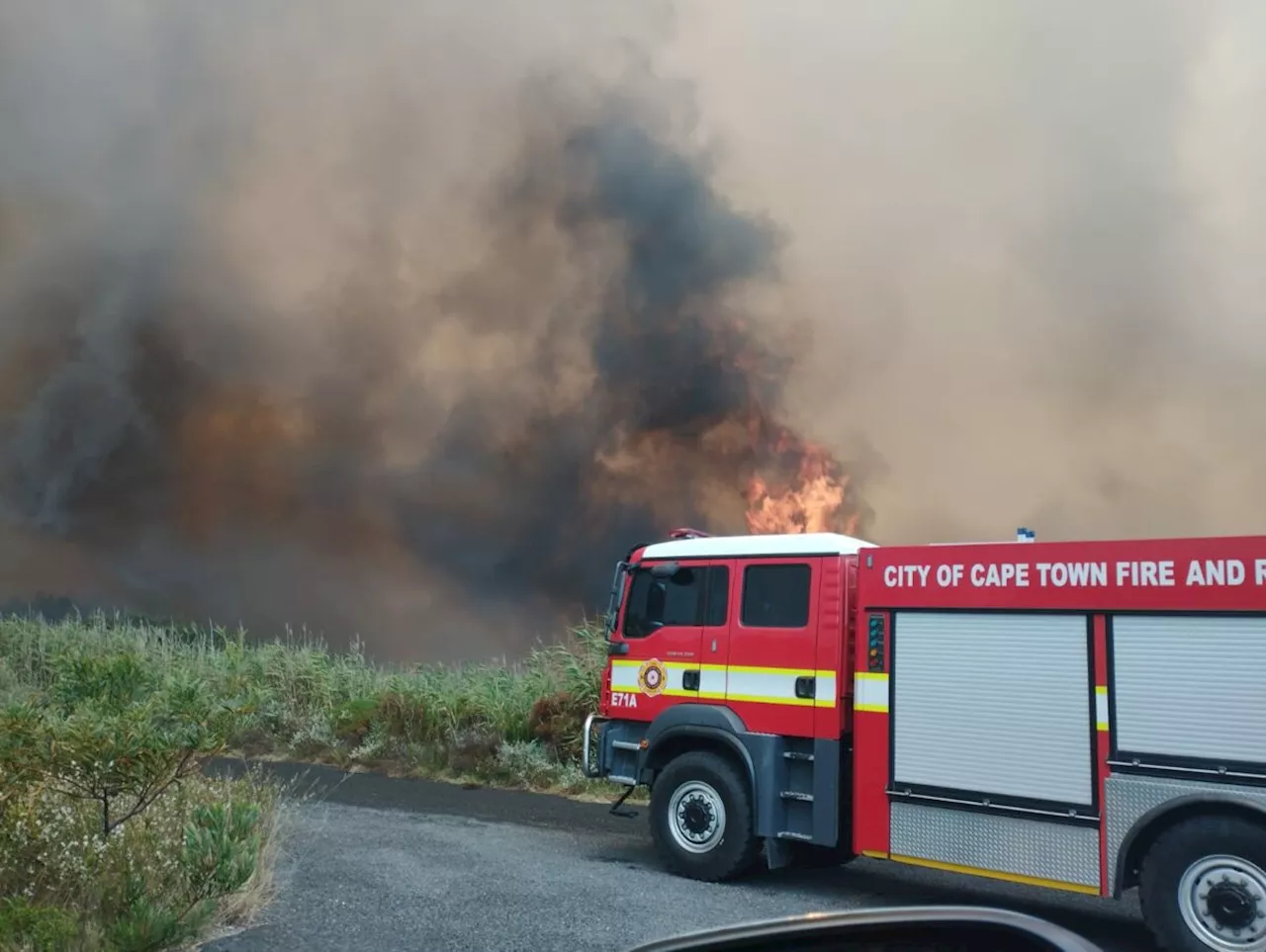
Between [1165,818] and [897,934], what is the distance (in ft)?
17.9

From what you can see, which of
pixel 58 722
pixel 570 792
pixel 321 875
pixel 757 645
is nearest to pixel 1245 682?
pixel 757 645

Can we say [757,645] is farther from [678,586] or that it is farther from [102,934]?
[102,934]

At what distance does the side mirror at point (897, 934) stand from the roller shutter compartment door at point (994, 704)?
551 cm

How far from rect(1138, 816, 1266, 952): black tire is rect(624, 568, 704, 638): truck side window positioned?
394 centimetres

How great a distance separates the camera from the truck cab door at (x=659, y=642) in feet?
29.7

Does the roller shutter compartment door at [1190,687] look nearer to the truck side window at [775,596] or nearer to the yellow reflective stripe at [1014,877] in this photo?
the yellow reflective stripe at [1014,877]

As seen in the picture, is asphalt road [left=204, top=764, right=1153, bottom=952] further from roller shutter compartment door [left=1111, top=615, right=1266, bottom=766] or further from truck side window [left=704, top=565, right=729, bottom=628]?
truck side window [left=704, top=565, right=729, bottom=628]

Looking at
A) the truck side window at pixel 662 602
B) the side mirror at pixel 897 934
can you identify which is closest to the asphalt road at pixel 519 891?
the truck side window at pixel 662 602

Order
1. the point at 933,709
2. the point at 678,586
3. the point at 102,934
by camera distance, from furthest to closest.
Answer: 1. the point at 678,586
2. the point at 933,709
3. the point at 102,934

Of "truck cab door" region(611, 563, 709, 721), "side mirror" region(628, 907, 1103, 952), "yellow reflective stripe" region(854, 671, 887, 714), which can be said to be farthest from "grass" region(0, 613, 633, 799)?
"side mirror" region(628, 907, 1103, 952)

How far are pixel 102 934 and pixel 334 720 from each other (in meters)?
10.7

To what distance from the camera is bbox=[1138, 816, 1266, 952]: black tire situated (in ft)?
20.2

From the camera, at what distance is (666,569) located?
9.23 m

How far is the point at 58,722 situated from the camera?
673 cm
